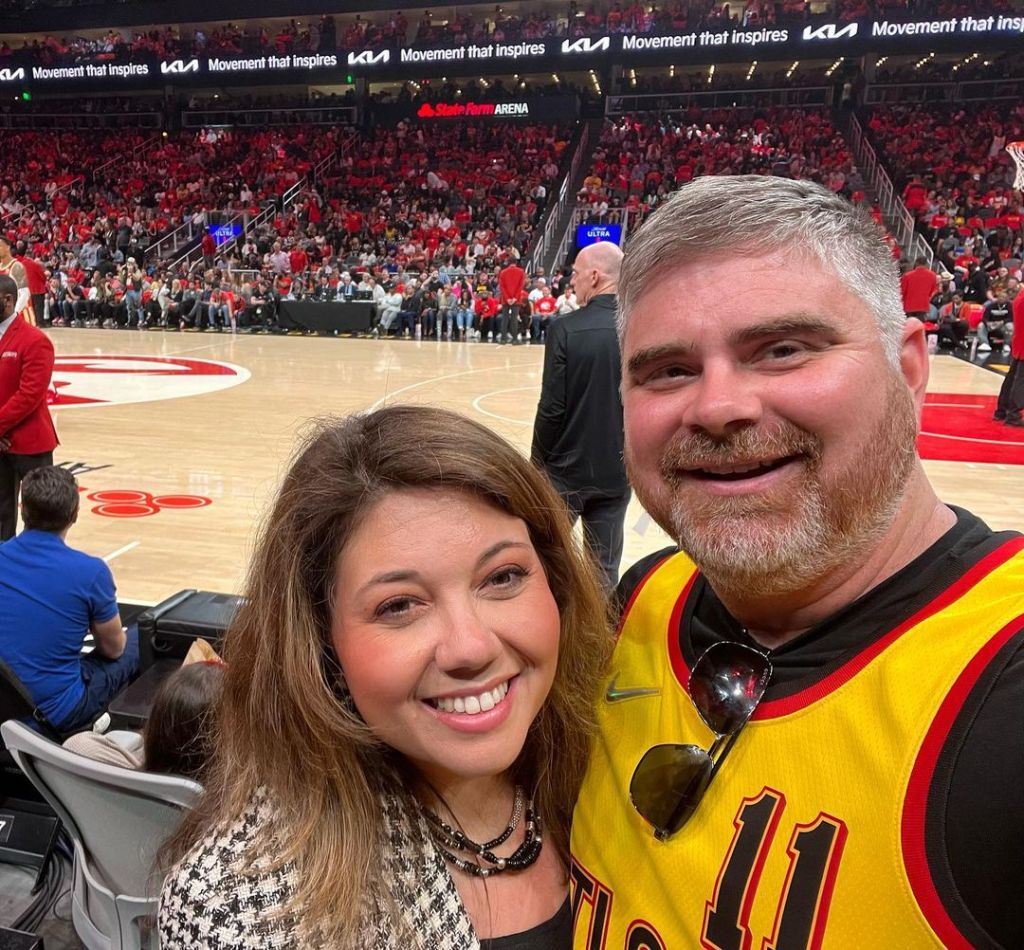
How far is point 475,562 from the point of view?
1.05m

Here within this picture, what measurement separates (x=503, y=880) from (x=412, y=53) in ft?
85.4

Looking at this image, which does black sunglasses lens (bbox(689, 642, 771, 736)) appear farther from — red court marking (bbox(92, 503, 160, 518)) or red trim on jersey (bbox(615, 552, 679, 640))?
red court marking (bbox(92, 503, 160, 518))

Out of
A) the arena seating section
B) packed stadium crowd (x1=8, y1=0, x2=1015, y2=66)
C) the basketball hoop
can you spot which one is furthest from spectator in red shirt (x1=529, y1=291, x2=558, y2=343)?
the arena seating section

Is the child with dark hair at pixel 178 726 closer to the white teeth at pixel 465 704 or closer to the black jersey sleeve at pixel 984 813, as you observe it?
the white teeth at pixel 465 704

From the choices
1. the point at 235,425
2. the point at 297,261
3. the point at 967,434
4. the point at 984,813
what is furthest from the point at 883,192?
the point at 984,813

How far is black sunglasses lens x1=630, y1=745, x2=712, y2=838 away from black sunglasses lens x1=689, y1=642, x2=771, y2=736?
0.05 metres

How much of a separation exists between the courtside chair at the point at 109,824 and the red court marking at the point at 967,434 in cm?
599

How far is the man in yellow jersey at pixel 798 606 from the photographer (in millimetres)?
787

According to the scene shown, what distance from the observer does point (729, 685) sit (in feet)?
3.22

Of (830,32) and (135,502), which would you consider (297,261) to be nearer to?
(135,502)

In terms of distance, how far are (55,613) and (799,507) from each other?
8.45ft

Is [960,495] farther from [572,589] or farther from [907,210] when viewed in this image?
[907,210]

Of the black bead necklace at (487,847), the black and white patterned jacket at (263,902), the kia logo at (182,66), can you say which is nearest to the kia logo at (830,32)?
the kia logo at (182,66)

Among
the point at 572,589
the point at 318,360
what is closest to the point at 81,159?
the point at 318,360
